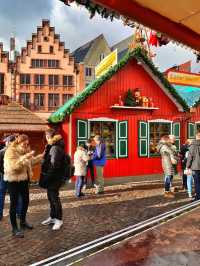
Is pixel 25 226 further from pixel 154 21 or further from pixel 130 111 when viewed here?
pixel 130 111

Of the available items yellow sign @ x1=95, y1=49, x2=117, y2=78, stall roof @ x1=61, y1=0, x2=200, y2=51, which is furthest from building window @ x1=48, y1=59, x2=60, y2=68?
stall roof @ x1=61, y1=0, x2=200, y2=51

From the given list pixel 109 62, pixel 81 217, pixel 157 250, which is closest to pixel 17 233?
pixel 81 217

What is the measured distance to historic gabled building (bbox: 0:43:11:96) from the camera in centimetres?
4525

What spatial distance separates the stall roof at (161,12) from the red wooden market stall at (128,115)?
1070cm

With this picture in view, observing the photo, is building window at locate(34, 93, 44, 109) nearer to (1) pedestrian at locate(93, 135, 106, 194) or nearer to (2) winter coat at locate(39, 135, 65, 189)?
(1) pedestrian at locate(93, 135, 106, 194)

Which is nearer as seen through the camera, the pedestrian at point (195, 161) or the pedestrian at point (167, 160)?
the pedestrian at point (195, 161)

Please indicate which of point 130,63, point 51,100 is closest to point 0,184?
point 130,63

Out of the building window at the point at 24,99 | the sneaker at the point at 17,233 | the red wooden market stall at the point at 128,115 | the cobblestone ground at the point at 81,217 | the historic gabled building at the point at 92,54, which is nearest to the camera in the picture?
the cobblestone ground at the point at 81,217

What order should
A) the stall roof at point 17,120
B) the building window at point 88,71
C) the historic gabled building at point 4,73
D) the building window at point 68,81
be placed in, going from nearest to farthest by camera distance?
the stall roof at point 17,120
the historic gabled building at point 4,73
the building window at point 68,81
the building window at point 88,71

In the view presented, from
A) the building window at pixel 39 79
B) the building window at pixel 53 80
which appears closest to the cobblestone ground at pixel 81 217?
the building window at pixel 39 79

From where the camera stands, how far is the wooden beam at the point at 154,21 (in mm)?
3045

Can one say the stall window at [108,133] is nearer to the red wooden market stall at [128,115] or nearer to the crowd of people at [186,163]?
the red wooden market stall at [128,115]

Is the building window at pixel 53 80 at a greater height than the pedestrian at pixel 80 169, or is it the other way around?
the building window at pixel 53 80

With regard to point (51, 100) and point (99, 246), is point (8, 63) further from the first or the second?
point (99, 246)
